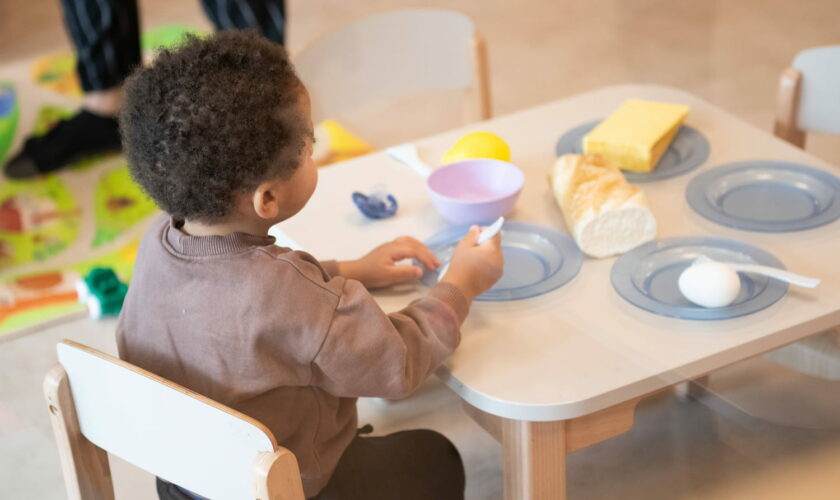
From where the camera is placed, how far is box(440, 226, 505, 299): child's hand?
92cm

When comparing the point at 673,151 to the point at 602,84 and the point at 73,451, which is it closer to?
the point at 73,451

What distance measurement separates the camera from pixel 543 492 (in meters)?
0.89

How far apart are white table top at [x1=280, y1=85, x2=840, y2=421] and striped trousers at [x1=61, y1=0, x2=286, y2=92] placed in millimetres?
1008

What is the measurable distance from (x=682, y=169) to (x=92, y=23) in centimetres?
151

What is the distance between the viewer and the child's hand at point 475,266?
919mm

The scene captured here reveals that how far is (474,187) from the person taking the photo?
3.66 ft

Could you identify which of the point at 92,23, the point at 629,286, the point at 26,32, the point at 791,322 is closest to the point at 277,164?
the point at 629,286

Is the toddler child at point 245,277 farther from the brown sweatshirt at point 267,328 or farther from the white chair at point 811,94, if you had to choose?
the white chair at point 811,94

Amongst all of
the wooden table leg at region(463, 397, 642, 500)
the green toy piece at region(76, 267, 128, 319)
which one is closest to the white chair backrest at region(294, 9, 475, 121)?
the green toy piece at region(76, 267, 128, 319)

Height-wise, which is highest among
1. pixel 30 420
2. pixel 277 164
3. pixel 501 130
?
pixel 277 164

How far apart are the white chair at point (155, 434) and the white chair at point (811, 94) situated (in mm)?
860

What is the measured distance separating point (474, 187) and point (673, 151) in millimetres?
238

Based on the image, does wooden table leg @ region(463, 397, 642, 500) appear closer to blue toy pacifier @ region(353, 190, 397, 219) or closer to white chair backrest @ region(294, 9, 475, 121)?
blue toy pacifier @ region(353, 190, 397, 219)

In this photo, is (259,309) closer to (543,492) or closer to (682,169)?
(543,492)
